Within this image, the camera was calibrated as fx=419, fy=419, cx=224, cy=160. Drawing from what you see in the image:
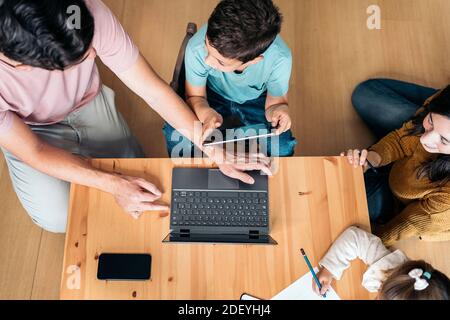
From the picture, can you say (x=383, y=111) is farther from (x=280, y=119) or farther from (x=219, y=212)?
(x=219, y=212)

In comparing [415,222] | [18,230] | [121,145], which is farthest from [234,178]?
[18,230]

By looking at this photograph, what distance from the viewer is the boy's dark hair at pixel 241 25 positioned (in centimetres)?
100

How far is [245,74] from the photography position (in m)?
1.22

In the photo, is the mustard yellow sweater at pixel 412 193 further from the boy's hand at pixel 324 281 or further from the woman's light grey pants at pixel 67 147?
the woman's light grey pants at pixel 67 147

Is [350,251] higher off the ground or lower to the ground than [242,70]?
lower

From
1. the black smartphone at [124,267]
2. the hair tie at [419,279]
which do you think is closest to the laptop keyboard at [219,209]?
the black smartphone at [124,267]

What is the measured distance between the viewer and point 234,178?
3.36 feet

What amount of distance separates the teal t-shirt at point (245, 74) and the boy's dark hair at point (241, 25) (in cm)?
12

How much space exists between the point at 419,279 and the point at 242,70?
27.7 inches

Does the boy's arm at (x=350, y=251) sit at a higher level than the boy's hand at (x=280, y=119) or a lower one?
lower

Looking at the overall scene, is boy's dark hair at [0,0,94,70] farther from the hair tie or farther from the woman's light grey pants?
the hair tie

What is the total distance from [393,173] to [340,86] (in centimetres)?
55

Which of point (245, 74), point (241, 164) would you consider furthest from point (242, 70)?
point (241, 164)
